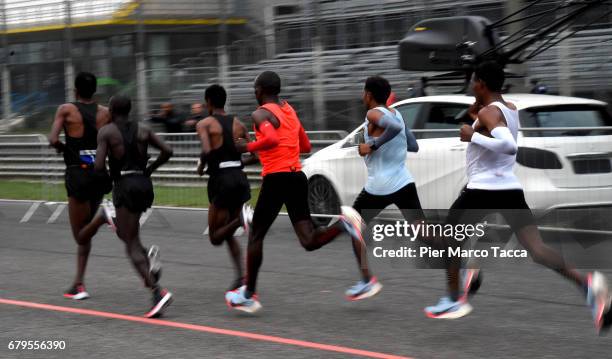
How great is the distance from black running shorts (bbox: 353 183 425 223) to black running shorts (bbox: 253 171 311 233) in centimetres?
48

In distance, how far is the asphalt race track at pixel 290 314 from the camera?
6848 mm

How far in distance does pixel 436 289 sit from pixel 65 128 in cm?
334

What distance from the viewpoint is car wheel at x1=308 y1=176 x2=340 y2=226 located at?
43.2 ft

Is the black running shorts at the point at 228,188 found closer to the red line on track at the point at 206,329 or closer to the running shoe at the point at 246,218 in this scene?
the running shoe at the point at 246,218

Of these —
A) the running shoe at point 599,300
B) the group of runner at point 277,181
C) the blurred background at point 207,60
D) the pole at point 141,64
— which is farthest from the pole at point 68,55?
the running shoe at point 599,300

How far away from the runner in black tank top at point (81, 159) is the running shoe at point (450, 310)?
294 cm

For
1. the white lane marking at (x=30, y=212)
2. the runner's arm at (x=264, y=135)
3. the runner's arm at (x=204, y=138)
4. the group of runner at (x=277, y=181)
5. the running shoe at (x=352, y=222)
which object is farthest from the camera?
the white lane marking at (x=30, y=212)

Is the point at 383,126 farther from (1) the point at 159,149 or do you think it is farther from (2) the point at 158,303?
(2) the point at 158,303

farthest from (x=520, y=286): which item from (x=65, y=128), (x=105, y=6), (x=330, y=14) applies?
(x=105, y=6)

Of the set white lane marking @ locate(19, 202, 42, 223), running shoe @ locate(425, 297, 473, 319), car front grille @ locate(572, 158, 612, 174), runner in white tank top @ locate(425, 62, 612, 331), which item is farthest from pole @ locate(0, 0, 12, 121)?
runner in white tank top @ locate(425, 62, 612, 331)

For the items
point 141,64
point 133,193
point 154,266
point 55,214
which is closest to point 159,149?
point 133,193

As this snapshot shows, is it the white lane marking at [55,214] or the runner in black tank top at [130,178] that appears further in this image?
the white lane marking at [55,214]

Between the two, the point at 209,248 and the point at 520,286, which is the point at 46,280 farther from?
the point at 520,286

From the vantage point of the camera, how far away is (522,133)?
36.6ft
